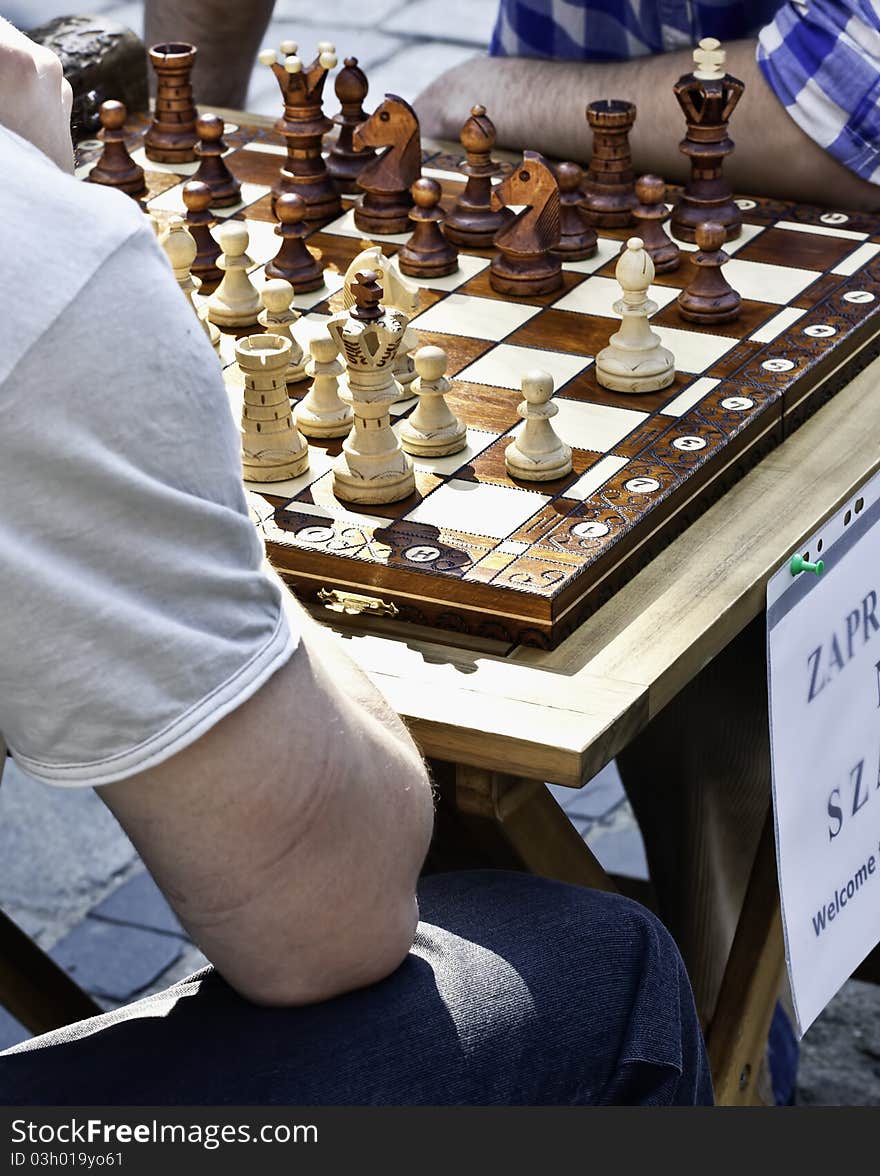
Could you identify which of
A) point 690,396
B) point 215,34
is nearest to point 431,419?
point 690,396

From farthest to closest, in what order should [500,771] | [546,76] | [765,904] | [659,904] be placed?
[546,76] → [659,904] → [765,904] → [500,771]

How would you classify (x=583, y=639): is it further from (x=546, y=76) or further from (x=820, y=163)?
(x=546, y=76)

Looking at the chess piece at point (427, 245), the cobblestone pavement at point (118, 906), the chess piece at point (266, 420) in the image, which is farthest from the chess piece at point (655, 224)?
the cobblestone pavement at point (118, 906)

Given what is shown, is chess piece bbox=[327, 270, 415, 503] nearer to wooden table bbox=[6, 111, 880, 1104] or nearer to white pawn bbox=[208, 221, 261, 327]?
wooden table bbox=[6, 111, 880, 1104]

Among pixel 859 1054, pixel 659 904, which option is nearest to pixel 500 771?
pixel 659 904

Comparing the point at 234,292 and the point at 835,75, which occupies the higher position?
the point at 835,75

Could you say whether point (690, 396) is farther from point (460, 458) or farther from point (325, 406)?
point (325, 406)

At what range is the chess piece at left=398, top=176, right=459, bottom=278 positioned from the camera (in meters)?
1.96

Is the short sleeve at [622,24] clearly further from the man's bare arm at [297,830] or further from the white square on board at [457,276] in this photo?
the man's bare arm at [297,830]

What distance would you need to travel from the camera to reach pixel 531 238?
1897 mm

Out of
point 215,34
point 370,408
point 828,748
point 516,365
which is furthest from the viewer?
point 215,34

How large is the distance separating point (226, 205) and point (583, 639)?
105cm

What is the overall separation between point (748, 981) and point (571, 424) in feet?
2.08

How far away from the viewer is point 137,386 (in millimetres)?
976
